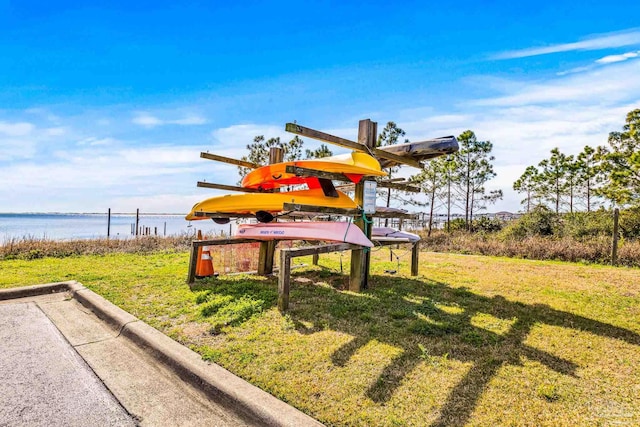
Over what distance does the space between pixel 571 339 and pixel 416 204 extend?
18.0 m

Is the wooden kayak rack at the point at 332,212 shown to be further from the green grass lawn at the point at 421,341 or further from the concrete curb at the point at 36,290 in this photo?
the concrete curb at the point at 36,290

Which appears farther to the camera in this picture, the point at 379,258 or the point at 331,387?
the point at 379,258

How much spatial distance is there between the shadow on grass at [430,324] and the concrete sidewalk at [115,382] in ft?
3.01

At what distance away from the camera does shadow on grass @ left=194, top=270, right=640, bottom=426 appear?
2.76 m

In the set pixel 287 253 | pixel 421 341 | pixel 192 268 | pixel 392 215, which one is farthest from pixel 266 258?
pixel 421 341

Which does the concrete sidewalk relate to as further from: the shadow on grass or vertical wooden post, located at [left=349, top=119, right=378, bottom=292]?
vertical wooden post, located at [left=349, top=119, right=378, bottom=292]

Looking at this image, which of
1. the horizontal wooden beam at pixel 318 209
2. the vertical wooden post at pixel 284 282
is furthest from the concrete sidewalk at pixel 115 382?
the horizontal wooden beam at pixel 318 209

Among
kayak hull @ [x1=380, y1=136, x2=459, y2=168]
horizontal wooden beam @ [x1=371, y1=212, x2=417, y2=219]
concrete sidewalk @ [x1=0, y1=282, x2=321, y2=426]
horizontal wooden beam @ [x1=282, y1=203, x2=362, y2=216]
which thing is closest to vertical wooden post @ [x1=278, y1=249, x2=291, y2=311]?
horizontal wooden beam @ [x1=282, y1=203, x2=362, y2=216]

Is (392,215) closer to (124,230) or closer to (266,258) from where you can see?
(266,258)

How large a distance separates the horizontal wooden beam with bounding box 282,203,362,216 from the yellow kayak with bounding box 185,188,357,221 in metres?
0.06

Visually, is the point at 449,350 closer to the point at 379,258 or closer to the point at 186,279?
the point at 186,279

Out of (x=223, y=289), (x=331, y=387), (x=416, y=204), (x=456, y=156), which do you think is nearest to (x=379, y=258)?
(x=223, y=289)

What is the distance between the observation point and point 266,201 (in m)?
5.54

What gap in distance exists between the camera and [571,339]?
11.6 feet
